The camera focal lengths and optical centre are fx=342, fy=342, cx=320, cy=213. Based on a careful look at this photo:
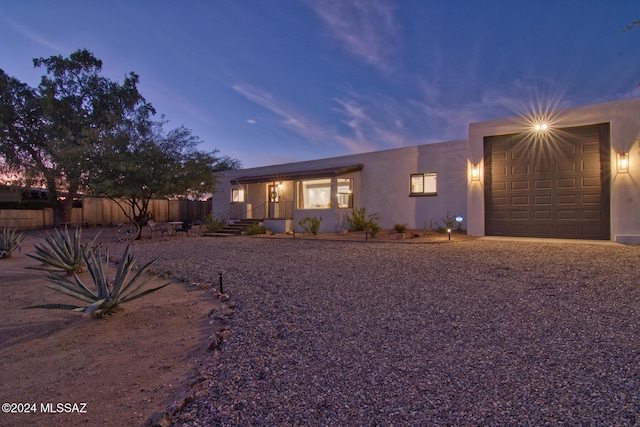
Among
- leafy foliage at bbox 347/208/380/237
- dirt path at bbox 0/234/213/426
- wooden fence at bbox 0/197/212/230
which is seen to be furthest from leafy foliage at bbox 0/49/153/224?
dirt path at bbox 0/234/213/426

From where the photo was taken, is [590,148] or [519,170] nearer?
[590,148]

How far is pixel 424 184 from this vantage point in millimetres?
14516

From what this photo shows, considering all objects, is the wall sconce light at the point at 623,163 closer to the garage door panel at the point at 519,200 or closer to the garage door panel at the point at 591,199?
the garage door panel at the point at 591,199

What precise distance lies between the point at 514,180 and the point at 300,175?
9.41 m

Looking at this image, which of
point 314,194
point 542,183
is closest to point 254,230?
point 314,194

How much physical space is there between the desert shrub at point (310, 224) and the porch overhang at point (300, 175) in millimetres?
2085

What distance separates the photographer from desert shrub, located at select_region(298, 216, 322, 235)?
14759mm

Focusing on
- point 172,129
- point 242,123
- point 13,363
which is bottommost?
point 13,363

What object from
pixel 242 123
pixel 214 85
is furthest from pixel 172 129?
pixel 242 123

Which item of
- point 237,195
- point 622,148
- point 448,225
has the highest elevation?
point 622,148

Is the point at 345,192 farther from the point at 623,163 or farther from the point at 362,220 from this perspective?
the point at 623,163

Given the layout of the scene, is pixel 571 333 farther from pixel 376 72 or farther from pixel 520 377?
pixel 376 72

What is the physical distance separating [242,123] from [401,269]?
16.3 metres

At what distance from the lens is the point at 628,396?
87.8 inches
